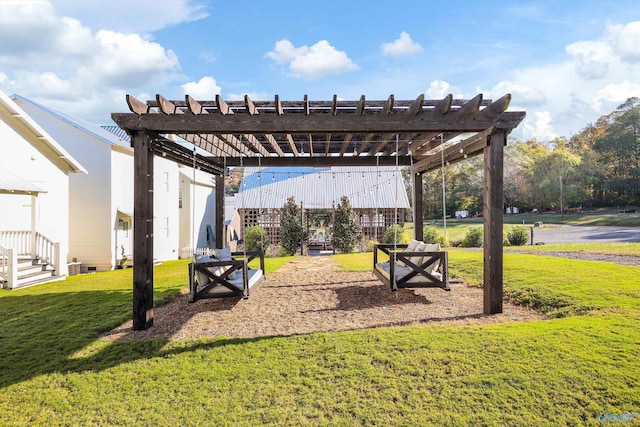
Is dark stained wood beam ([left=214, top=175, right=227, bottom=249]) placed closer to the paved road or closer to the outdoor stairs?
the outdoor stairs

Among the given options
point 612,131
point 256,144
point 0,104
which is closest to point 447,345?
point 256,144

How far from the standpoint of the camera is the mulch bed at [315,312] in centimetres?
515

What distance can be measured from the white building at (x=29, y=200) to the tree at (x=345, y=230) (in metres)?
10.9

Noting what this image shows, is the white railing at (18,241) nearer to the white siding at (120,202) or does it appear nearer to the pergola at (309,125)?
the white siding at (120,202)

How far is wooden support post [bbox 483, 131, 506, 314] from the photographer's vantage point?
551 cm

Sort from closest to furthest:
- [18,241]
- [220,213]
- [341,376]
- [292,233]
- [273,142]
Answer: [341,376] → [273,142] → [220,213] → [18,241] → [292,233]

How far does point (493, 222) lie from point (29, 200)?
45.7 feet

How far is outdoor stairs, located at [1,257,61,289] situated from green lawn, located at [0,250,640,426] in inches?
254

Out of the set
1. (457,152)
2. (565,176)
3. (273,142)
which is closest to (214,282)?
(273,142)

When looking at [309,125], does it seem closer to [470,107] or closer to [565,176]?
[470,107]

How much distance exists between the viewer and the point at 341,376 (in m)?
3.54

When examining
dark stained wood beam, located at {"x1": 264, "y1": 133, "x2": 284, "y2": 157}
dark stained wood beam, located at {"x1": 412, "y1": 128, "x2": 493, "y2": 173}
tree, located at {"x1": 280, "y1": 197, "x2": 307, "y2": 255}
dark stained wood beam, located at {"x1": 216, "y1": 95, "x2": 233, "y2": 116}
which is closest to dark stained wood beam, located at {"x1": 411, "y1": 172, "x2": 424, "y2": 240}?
dark stained wood beam, located at {"x1": 412, "y1": 128, "x2": 493, "y2": 173}

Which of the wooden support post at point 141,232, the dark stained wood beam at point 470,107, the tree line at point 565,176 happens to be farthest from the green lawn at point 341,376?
the tree line at point 565,176

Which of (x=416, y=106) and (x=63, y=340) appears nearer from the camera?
(x=63, y=340)
